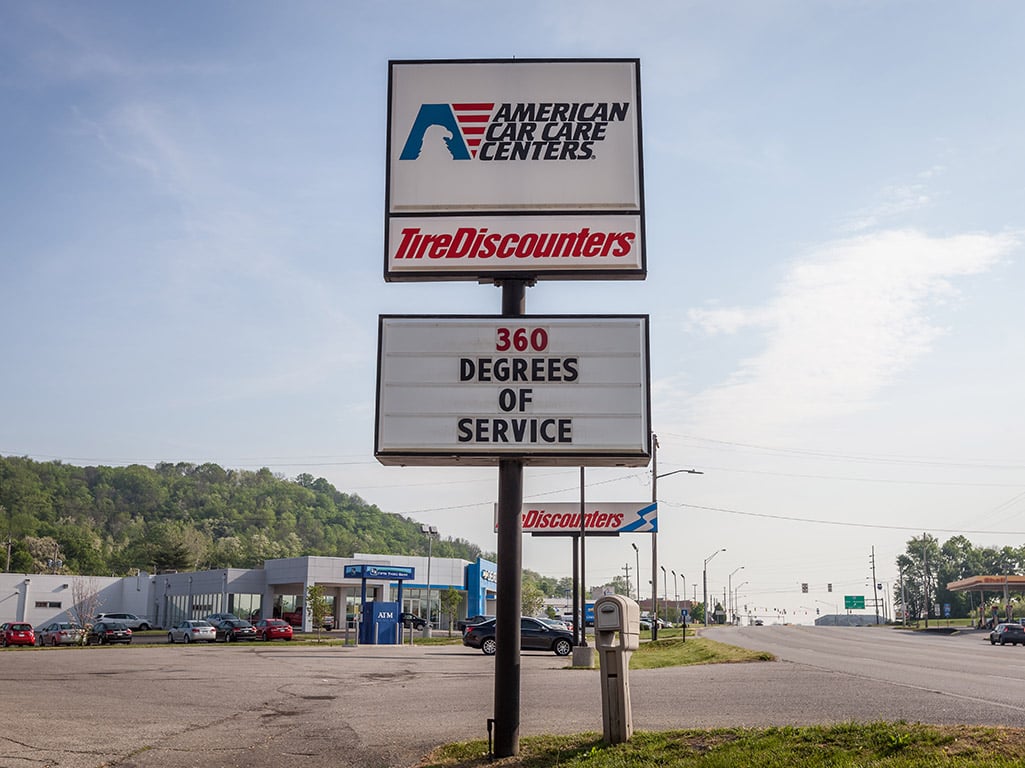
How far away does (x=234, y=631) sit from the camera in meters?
52.7

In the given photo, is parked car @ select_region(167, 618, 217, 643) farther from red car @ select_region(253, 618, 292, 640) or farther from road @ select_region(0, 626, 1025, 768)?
road @ select_region(0, 626, 1025, 768)

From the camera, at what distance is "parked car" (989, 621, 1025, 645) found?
5138cm

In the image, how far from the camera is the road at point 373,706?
11141mm

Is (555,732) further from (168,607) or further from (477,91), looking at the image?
(168,607)

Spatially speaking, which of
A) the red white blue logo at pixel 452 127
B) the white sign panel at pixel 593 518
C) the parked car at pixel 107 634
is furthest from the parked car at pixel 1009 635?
the red white blue logo at pixel 452 127

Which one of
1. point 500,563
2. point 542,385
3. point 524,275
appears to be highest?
point 524,275

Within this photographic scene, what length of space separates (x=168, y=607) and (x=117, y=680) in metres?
75.4

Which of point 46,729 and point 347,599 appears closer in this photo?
point 46,729

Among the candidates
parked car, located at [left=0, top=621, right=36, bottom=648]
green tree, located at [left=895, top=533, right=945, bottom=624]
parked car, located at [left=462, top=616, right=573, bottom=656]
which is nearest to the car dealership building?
parked car, located at [left=0, top=621, right=36, bottom=648]

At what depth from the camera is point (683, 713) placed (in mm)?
12961

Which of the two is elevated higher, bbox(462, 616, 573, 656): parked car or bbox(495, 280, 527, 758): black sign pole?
bbox(495, 280, 527, 758): black sign pole

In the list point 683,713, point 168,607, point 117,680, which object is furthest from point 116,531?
point 683,713

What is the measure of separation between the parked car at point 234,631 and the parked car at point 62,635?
272 inches

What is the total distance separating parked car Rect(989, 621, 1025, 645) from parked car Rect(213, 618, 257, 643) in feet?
132
